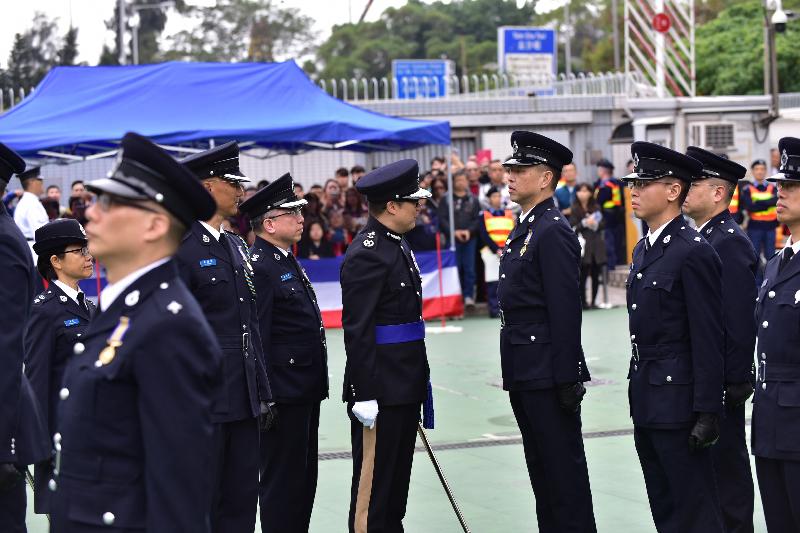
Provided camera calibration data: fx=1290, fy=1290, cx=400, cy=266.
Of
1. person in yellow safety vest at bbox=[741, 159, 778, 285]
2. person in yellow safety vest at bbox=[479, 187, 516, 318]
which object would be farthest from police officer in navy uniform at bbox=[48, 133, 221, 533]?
person in yellow safety vest at bbox=[741, 159, 778, 285]

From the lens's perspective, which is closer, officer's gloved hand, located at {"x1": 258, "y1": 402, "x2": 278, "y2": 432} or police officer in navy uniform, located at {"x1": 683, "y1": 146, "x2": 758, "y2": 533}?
officer's gloved hand, located at {"x1": 258, "y1": 402, "x2": 278, "y2": 432}

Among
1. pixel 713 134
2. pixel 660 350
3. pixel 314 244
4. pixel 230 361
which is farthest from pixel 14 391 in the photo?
pixel 713 134

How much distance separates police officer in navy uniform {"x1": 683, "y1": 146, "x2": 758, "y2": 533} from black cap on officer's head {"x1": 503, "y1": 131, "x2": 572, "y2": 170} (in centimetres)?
74

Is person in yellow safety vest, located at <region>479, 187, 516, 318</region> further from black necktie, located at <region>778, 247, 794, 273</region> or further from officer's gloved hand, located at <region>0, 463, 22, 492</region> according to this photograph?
officer's gloved hand, located at <region>0, 463, 22, 492</region>

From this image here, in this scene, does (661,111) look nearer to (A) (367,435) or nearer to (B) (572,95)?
(B) (572,95)

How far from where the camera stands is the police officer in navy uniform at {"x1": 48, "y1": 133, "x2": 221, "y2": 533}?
324cm

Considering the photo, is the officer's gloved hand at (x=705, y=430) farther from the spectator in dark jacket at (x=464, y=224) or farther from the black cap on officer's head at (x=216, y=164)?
the spectator in dark jacket at (x=464, y=224)

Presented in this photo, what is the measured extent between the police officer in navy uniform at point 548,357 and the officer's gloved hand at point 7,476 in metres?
2.48

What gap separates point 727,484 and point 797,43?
3374 cm

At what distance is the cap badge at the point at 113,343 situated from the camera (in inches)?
131

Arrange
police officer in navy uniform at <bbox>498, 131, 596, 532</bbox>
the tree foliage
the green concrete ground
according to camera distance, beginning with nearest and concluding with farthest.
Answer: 1. police officer in navy uniform at <bbox>498, 131, 596, 532</bbox>
2. the green concrete ground
3. the tree foliage

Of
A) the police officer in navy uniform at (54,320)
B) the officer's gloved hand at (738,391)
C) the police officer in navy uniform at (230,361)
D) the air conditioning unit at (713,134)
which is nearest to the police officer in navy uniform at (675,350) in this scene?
the officer's gloved hand at (738,391)

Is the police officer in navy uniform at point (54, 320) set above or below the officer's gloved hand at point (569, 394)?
above

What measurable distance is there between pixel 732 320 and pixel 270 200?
2.34 m
